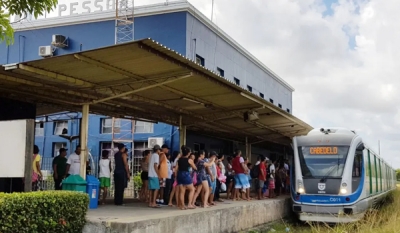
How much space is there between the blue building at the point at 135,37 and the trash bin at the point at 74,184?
1110 centimetres

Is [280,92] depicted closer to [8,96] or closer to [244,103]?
[244,103]

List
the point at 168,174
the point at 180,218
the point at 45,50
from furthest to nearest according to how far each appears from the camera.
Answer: the point at 45,50, the point at 168,174, the point at 180,218

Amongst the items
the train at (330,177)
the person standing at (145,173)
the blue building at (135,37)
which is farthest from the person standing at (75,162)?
the blue building at (135,37)

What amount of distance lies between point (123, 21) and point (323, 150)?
12507 mm

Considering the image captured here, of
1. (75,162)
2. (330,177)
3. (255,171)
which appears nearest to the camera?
(75,162)

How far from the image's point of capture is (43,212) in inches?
295

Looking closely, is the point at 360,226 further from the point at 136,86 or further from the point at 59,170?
the point at 59,170

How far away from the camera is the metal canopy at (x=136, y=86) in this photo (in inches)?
342

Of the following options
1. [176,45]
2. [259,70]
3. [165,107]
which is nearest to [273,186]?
[165,107]

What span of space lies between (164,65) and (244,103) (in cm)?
520

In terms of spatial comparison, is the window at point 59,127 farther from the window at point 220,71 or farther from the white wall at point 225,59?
the window at point 220,71

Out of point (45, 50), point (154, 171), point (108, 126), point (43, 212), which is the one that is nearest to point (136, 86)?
point (154, 171)

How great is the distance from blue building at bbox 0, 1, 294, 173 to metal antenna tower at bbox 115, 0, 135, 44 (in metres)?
0.30

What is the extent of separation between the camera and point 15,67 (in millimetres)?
8602
